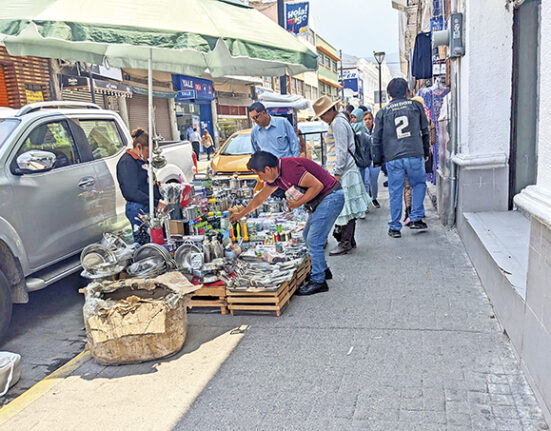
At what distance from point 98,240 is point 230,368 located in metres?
2.86

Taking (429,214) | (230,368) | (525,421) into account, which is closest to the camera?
(525,421)

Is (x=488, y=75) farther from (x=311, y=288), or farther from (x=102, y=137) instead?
(x=102, y=137)

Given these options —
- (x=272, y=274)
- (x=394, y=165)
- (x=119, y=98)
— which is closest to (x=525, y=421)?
(x=272, y=274)

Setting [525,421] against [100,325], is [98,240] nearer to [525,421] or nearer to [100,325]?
[100,325]

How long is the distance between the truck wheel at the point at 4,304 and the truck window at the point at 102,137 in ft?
6.80

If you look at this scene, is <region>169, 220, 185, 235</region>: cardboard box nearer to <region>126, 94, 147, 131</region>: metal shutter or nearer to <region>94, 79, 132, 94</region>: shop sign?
<region>94, 79, 132, 94</region>: shop sign

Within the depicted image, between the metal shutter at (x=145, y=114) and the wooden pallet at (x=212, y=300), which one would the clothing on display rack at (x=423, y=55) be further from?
the metal shutter at (x=145, y=114)

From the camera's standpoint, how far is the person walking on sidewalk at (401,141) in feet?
21.0

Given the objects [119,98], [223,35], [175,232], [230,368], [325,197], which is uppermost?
[119,98]

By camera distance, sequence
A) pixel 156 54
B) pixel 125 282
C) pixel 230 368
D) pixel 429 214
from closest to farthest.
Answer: pixel 230 368 → pixel 125 282 → pixel 156 54 → pixel 429 214

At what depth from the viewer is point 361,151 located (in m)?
7.02

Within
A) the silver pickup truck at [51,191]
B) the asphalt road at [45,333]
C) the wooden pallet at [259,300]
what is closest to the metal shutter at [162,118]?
the silver pickup truck at [51,191]

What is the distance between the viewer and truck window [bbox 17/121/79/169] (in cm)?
493

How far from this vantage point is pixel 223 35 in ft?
14.3
